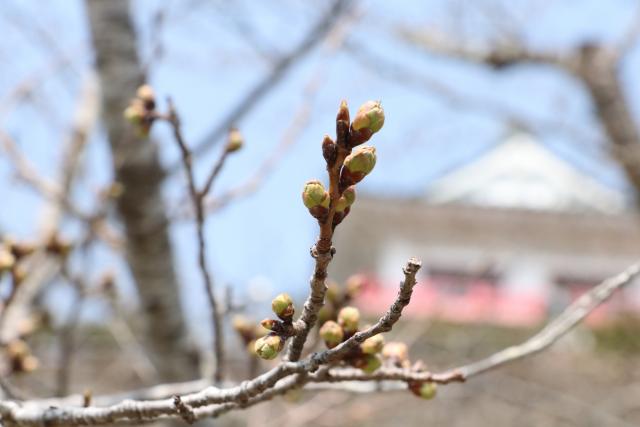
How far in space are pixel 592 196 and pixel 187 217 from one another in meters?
17.0

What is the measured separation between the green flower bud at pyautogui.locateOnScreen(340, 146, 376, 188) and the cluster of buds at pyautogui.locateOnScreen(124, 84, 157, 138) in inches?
26.7

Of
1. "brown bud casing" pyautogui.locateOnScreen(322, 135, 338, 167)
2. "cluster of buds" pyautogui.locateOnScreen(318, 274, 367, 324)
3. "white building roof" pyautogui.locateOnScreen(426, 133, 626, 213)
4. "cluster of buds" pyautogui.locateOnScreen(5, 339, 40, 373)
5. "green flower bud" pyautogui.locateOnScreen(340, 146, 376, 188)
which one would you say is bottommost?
"green flower bud" pyautogui.locateOnScreen(340, 146, 376, 188)

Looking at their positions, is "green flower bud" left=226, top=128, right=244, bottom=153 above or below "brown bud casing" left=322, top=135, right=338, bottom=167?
above

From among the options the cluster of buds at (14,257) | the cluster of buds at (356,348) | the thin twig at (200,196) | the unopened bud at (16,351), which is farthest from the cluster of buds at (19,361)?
the cluster of buds at (356,348)

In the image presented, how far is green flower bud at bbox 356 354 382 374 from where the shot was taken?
2.95 ft

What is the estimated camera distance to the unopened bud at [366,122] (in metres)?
0.67

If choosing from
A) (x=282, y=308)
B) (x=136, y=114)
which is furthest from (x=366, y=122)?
(x=136, y=114)

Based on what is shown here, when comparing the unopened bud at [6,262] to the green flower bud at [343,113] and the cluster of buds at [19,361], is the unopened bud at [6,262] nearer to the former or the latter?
the cluster of buds at [19,361]

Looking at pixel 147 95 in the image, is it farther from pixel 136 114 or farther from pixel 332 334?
pixel 332 334

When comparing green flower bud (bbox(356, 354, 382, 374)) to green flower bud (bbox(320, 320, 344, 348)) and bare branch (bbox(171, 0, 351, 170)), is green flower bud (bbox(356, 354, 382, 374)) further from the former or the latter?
bare branch (bbox(171, 0, 351, 170))

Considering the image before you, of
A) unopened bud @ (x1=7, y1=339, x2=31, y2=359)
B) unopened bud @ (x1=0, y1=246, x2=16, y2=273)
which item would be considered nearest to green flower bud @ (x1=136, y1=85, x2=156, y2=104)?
unopened bud @ (x1=0, y1=246, x2=16, y2=273)

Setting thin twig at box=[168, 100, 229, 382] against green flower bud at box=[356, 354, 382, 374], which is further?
thin twig at box=[168, 100, 229, 382]

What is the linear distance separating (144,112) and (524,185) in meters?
17.4

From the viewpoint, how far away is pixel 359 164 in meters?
0.67
